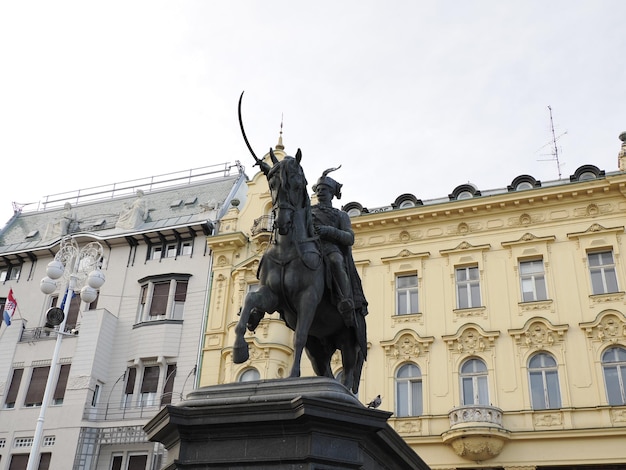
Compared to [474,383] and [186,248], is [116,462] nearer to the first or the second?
[186,248]

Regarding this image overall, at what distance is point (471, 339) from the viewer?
2428 centimetres

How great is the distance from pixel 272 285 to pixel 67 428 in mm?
22644

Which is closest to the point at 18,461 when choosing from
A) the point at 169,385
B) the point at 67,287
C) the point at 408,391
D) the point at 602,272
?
the point at 169,385

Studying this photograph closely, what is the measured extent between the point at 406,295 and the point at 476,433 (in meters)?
6.09

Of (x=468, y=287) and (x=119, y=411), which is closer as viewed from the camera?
(x=468, y=287)

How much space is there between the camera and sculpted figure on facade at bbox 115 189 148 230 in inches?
1286

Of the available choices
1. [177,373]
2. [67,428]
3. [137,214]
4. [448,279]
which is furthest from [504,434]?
[137,214]

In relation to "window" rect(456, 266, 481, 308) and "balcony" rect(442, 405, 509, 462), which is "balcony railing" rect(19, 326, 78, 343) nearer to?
"window" rect(456, 266, 481, 308)

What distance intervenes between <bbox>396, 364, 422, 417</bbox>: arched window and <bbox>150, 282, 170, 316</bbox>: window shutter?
35.2ft

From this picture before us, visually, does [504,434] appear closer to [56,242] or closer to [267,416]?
[267,416]

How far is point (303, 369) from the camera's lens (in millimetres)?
24375

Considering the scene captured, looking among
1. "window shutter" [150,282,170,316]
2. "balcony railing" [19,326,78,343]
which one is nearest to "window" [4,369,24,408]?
"balcony railing" [19,326,78,343]

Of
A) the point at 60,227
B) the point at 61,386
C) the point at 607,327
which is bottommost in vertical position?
the point at 61,386

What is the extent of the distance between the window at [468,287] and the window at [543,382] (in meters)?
2.92
